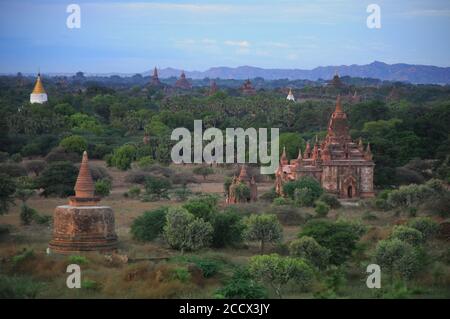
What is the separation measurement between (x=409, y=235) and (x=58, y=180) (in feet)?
69.2

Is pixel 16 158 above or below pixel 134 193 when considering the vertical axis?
above

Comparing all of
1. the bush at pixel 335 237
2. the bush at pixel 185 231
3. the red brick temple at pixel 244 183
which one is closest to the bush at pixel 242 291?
the bush at pixel 335 237

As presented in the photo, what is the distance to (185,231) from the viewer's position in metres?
32.7

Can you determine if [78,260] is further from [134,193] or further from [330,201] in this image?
[134,193]

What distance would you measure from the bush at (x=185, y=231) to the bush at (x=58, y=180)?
15163 millimetres

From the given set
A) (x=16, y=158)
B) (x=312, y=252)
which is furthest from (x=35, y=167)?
(x=312, y=252)

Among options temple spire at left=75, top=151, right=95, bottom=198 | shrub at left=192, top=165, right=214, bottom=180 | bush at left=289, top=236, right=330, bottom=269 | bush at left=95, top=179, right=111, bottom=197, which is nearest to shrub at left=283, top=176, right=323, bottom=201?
bush at left=95, top=179, right=111, bottom=197

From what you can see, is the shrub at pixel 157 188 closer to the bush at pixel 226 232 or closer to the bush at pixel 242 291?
the bush at pixel 226 232

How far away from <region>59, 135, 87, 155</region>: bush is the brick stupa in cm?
3468

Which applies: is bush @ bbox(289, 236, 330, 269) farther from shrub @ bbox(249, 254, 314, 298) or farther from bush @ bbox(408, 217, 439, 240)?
bush @ bbox(408, 217, 439, 240)

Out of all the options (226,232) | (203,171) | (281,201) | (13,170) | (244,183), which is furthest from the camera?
(203,171)

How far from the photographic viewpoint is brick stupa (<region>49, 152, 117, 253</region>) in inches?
1191

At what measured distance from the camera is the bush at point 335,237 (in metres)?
30.7
